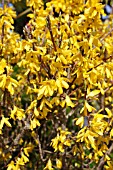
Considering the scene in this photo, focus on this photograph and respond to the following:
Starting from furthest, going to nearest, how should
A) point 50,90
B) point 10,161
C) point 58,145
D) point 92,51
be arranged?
point 10,161
point 58,145
point 92,51
point 50,90

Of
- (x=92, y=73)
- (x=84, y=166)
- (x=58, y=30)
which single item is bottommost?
(x=84, y=166)

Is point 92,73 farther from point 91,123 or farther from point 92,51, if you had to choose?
point 91,123

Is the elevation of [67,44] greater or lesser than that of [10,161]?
greater

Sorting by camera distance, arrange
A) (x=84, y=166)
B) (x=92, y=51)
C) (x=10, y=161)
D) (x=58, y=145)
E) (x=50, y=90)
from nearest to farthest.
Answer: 1. (x=50, y=90)
2. (x=92, y=51)
3. (x=58, y=145)
4. (x=10, y=161)
5. (x=84, y=166)

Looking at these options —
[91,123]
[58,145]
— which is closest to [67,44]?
[91,123]

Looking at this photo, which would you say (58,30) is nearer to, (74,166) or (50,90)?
(50,90)

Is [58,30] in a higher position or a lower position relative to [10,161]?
higher

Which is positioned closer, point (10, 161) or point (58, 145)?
point (58, 145)

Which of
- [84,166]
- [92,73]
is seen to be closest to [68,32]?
[92,73]

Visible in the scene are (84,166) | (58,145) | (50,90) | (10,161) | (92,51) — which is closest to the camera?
(50,90)
